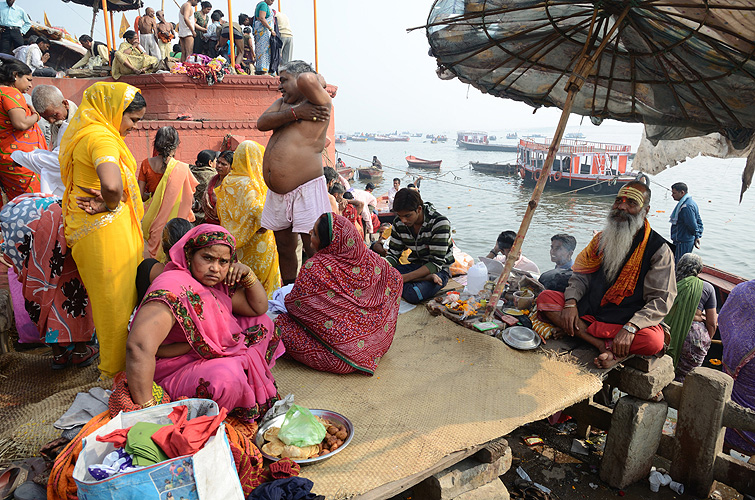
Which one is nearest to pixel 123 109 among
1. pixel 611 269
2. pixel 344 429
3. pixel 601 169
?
pixel 344 429

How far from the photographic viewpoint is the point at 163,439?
1906mm

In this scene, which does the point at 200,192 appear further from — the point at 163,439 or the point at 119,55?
the point at 119,55

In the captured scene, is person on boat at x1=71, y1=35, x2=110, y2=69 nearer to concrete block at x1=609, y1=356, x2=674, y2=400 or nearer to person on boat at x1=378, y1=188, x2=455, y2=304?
person on boat at x1=378, y1=188, x2=455, y2=304

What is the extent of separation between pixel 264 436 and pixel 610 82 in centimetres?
443

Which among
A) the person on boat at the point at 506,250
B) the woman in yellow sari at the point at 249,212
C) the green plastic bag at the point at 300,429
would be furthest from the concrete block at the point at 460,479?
the person on boat at the point at 506,250

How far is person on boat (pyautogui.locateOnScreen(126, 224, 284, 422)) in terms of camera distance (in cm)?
233

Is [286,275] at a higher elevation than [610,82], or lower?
lower

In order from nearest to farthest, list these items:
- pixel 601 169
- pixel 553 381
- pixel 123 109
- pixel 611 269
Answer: pixel 123 109 < pixel 553 381 < pixel 611 269 < pixel 601 169

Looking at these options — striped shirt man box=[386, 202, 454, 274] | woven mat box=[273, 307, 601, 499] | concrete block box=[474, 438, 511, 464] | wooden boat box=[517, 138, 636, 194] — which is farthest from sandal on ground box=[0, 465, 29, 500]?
wooden boat box=[517, 138, 636, 194]

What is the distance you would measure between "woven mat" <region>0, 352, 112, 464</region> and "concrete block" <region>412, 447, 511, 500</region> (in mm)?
2090

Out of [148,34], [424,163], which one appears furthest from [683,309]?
[424,163]

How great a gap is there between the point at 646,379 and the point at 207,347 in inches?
128

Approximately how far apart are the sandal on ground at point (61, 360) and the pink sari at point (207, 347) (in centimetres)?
135

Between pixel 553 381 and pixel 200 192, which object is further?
pixel 200 192
